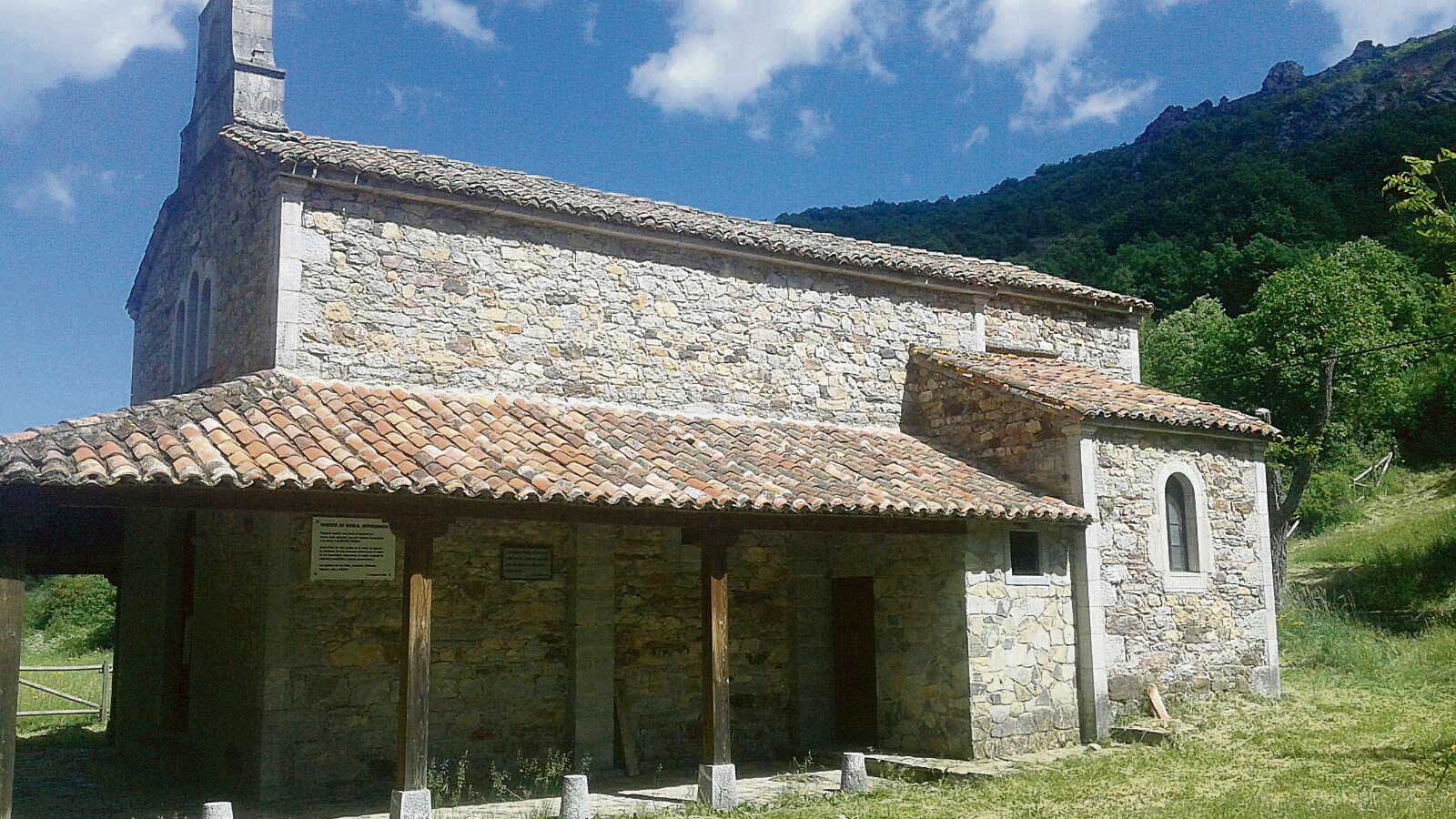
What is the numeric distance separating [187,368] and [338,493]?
6.47m

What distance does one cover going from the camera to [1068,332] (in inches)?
640

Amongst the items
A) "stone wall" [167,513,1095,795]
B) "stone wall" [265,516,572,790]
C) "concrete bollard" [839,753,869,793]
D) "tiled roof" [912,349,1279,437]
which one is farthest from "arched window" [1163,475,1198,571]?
"stone wall" [265,516,572,790]

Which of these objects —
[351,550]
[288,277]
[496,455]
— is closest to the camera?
[496,455]

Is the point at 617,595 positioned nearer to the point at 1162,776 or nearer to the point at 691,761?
the point at 691,761

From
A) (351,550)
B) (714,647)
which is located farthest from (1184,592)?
(351,550)

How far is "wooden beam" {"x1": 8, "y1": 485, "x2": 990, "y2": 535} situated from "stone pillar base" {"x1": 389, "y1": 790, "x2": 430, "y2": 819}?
2100 millimetres

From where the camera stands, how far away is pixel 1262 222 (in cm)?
3744

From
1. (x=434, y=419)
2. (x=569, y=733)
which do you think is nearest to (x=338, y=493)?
(x=434, y=419)

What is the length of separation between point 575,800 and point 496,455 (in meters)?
2.89

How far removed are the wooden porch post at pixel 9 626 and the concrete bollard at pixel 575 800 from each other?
3.83 m

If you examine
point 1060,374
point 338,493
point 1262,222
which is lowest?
point 338,493

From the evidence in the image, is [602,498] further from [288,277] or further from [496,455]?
[288,277]

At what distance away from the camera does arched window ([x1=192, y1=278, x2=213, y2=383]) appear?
41.7 feet

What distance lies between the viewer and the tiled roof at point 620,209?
1144cm
